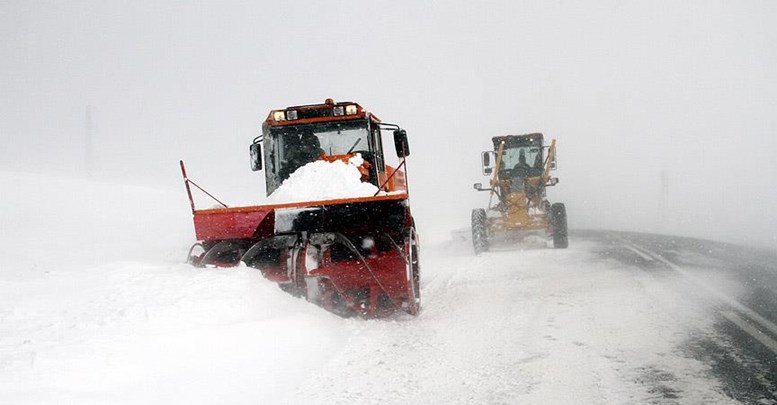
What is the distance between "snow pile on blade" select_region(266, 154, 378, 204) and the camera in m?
6.73

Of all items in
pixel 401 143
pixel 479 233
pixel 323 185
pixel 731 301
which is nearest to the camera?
pixel 731 301

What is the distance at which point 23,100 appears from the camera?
274 feet

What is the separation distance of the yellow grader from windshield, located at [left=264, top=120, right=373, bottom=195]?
6811 millimetres

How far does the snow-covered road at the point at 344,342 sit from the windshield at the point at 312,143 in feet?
7.44

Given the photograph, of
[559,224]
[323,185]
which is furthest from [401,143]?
[559,224]

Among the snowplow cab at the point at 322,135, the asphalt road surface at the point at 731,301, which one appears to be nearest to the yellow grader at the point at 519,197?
the asphalt road surface at the point at 731,301

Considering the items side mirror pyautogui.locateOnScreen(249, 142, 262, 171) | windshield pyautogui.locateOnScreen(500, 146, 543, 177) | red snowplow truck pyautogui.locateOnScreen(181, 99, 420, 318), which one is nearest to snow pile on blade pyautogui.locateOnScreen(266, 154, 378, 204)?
red snowplow truck pyautogui.locateOnScreen(181, 99, 420, 318)

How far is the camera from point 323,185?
6.87 meters

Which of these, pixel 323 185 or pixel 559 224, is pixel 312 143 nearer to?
pixel 323 185

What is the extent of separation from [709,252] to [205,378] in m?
11.4

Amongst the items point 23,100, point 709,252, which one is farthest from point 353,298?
point 23,100

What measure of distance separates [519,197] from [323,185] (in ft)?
31.4

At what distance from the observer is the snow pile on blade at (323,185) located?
673 centimetres

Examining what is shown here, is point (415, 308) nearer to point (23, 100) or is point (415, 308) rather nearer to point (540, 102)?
point (23, 100)
